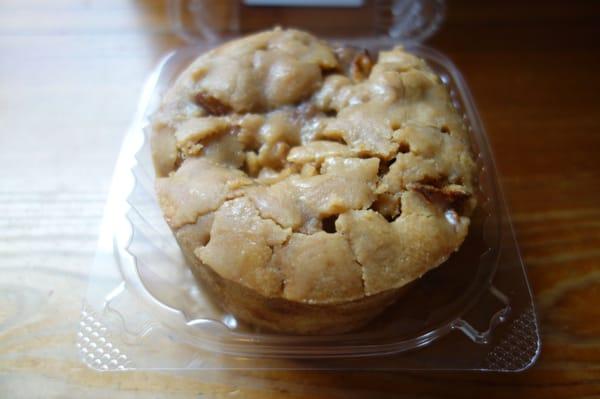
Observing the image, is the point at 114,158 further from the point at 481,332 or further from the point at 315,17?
the point at 481,332

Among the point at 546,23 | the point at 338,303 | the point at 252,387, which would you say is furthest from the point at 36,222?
the point at 546,23

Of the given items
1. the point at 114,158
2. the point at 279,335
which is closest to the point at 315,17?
the point at 114,158

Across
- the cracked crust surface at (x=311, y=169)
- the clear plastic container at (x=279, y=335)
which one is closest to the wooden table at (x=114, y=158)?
the clear plastic container at (x=279, y=335)

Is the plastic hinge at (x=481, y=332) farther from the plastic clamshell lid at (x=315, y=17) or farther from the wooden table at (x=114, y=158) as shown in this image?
the plastic clamshell lid at (x=315, y=17)

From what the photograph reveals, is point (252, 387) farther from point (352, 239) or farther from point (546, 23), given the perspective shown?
point (546, 23)

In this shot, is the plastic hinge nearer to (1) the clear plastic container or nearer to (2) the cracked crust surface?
(1) the clear plastic container

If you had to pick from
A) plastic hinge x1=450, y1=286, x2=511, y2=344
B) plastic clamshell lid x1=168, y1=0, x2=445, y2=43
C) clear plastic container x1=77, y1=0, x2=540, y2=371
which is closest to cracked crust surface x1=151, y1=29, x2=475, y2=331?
clear plastic container x1=77, y1=0, x2=540, y2=371

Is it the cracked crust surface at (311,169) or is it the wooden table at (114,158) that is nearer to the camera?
the cracked crust surface at (311,169)
